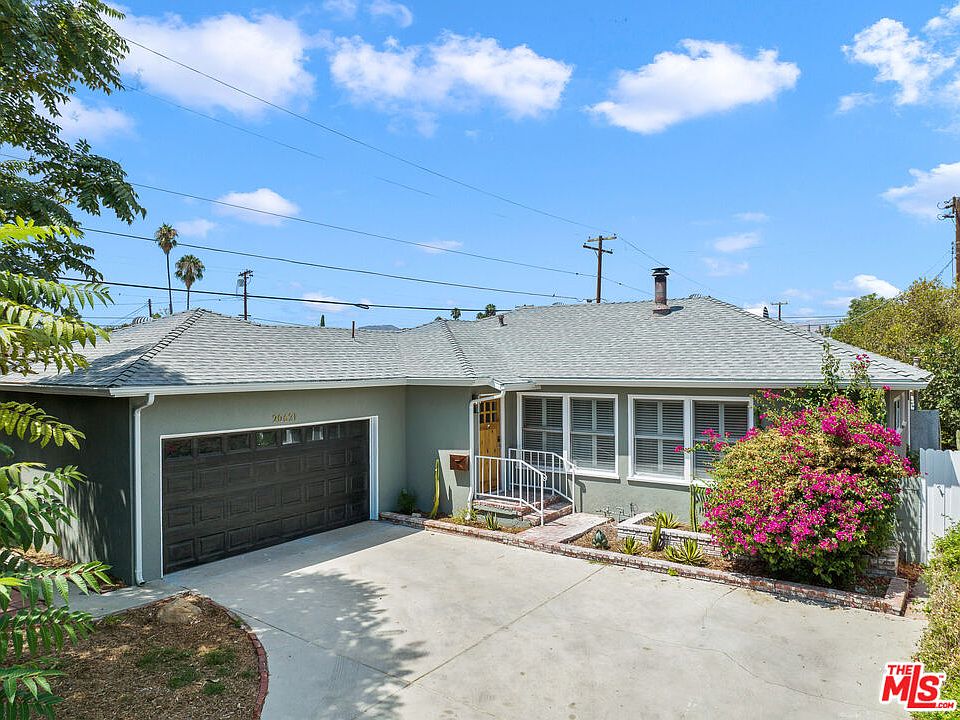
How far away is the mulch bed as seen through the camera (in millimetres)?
7910

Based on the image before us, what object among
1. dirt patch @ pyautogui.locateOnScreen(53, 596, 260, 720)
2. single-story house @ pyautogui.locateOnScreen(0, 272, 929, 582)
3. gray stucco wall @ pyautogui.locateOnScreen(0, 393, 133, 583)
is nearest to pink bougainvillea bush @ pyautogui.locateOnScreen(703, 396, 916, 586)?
single-story house @ pyautogui.locateOnScreen(0, 272, 929, 582)

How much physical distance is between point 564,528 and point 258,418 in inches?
230

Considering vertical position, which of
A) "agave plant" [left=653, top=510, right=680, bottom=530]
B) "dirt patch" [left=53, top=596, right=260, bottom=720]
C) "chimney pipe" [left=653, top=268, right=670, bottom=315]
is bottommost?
"dirt patch" [left=53, top=596, right=260, bottom=720]

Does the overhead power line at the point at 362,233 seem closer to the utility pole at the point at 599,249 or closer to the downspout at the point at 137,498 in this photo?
the utility pole at the point at 599,249

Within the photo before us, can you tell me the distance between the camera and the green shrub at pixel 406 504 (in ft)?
39.7

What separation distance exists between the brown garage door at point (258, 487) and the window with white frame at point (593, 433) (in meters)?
4.39

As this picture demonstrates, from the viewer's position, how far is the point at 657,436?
11.3 metres

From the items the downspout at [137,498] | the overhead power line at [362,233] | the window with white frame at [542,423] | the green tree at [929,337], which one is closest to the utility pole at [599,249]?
the overhead power line at [362,233]

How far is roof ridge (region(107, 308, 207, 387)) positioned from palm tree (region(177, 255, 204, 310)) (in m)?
35.0

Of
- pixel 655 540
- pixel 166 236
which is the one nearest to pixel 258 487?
pixel 655 540

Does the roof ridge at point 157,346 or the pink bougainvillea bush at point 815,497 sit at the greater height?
the roof ridge at point 157,346

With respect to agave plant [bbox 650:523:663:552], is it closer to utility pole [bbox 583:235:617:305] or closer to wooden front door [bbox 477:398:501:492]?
wooden front door [bbox 477:398:501:492]

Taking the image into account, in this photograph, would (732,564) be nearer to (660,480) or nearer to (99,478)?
(660,480)

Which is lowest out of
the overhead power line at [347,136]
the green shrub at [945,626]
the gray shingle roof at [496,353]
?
the green shrub at [945,626]
